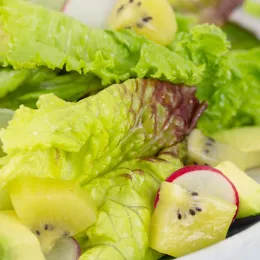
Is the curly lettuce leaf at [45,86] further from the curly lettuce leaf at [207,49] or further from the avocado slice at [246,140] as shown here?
the avocado slice at [246,140]

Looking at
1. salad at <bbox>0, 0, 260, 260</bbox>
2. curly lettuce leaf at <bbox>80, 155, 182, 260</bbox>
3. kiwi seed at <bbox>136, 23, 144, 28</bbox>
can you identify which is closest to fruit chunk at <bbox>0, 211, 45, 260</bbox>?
salad at <bbox>0, 0, 260, 260</bbox>

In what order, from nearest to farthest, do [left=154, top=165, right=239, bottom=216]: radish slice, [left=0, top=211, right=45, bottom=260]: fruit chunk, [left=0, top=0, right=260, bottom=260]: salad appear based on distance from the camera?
[left=0, top=211, right=45, bottom=260]: fruit chunk → [left=0, top=0, right=260, bottom=260]: salad → [left=154, top=165, right=239, bottom=216]: radish slice

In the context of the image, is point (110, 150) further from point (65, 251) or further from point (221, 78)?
point (221, 78)

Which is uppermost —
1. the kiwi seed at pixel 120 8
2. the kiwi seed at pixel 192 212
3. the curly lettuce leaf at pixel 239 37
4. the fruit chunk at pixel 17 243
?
the kiwi seed at pixel 120 8

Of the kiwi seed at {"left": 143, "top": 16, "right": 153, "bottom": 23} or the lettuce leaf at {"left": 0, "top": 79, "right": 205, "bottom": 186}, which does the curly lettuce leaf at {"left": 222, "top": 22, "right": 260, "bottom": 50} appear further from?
the lettuce leaf at {"left": 0, "top": 79, "right": 205, "bottom": 186}

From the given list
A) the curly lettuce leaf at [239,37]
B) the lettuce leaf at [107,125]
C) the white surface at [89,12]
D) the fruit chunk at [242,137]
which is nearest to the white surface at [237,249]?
the lettuce leaf at [107,125]

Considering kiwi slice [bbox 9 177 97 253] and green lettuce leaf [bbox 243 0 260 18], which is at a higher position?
kiwi slice [bbox 9 177 97 253]

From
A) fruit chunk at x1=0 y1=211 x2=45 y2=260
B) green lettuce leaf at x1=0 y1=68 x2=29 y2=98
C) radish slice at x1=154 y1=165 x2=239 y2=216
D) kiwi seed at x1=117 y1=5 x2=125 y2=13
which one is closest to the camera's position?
fruit chunk at x1=0 y1=211 x2=45 y2=260
